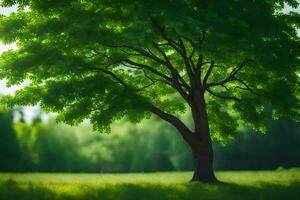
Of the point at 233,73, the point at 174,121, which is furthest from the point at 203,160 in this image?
the point at 233,73

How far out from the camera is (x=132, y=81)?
2588cm

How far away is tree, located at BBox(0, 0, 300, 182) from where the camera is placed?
18781 millimetres

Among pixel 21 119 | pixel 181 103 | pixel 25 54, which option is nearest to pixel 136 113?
pixel 181 103

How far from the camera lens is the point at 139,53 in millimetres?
25109

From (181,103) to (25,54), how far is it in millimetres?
10686

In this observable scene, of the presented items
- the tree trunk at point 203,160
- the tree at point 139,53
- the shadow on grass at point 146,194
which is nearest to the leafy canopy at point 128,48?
the tree at point 139,53

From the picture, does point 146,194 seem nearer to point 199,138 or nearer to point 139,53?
point 199,138

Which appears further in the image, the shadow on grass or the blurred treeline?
the blurred treeline

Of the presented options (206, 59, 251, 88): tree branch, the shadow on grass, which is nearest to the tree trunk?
(206, 59, 251, 88): tree branch

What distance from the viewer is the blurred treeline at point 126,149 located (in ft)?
205

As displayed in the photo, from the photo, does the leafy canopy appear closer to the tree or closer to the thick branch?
the tree

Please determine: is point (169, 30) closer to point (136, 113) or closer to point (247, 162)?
point (136, 113)

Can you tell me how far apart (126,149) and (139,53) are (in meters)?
56.5

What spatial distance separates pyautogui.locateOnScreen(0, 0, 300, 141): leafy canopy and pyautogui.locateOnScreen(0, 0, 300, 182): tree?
5 centimetres
